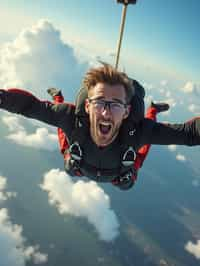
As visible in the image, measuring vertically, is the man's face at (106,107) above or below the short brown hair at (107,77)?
below

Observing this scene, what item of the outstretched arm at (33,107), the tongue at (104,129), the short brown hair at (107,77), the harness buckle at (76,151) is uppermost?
the short brown hair at (107,77)

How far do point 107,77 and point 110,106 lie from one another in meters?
0.31

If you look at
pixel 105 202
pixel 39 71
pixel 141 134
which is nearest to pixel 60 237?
pixel 105 202

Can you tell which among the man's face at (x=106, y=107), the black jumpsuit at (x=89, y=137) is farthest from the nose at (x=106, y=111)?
the black jumpsuit at (x=89, y=137)

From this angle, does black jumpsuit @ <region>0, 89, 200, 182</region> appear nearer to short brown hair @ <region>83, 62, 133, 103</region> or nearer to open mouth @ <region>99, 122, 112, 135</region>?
open mouth @ <region>99, 122, 112, 135</region>

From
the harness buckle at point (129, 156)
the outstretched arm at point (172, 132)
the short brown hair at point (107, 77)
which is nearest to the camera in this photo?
the short brown hair at point (107, 77)

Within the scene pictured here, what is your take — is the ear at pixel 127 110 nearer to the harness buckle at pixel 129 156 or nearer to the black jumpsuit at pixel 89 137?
the black jumpsuit at pixel 89 137

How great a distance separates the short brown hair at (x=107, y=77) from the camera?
7.82 ft

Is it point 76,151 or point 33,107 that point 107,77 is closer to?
point 33,107

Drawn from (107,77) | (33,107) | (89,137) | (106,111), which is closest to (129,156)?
(89,137)

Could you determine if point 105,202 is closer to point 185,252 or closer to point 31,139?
point 185,252

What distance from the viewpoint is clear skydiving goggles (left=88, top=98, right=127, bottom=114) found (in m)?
2.41

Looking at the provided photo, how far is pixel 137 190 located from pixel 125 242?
1337 inches

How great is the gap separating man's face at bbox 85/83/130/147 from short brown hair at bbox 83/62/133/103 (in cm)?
5
